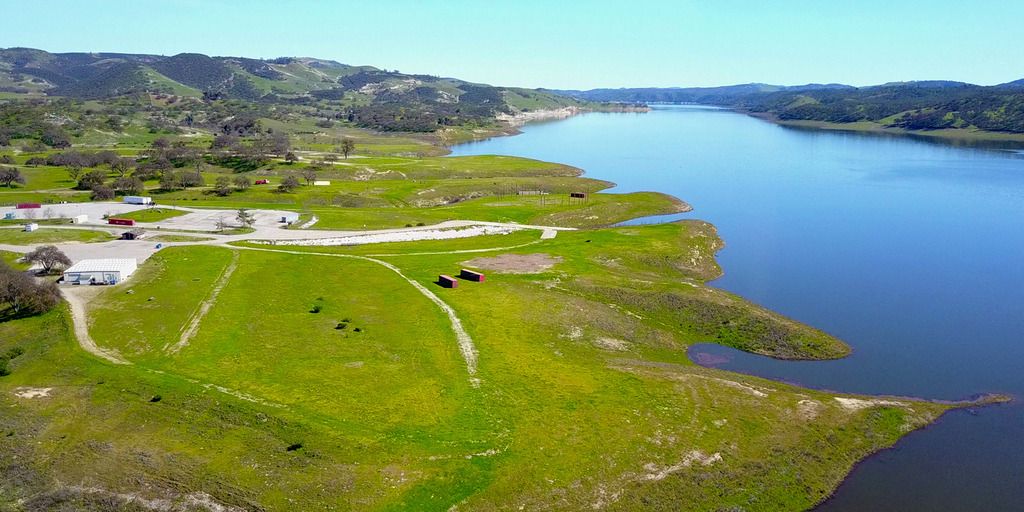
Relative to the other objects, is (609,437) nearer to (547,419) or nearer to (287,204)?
(547,419)

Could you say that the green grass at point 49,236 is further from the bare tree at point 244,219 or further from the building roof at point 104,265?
the bare tree at point 244,219

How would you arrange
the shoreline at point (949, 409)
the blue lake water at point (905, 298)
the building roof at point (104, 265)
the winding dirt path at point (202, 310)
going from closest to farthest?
the shoreline at point (949, 409), the blue lake water at point (905, 298), the winding dirt path at point (202, 310), the building roof at point (104, 265)

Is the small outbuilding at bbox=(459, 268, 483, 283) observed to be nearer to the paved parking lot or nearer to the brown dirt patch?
the brown dirt patch

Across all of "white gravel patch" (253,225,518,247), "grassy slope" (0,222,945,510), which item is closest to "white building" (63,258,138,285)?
"grassy slope" (0,222,945,510)

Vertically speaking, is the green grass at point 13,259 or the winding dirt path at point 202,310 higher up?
the green grass at point 13,259

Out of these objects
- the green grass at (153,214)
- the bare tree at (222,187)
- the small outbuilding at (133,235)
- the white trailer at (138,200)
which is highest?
the bare tree at (222,187)

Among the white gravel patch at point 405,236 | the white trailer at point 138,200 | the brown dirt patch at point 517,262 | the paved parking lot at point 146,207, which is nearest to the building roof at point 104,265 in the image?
the white gravel patch at point 405,236
